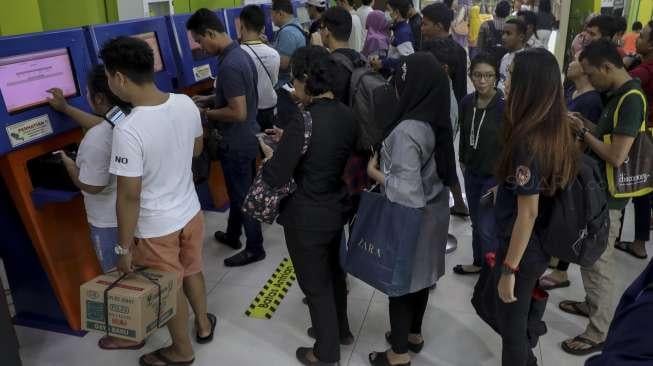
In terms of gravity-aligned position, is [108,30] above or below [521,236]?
above

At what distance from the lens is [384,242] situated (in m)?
2.03

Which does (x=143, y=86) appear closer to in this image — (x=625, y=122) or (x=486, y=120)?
(x=486, y=120)

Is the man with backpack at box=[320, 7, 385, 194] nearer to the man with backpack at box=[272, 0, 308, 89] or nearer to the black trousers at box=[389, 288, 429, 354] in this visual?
the black trousers at box=[389, 288, 429, 354]

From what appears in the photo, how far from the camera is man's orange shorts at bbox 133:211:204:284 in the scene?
211 centimetres

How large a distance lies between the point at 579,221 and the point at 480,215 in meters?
0.45

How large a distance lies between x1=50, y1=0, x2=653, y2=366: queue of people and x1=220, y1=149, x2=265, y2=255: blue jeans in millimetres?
464

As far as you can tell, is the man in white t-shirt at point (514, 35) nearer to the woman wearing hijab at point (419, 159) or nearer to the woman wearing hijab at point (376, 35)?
the woman wearing hijab at point (376, 35)

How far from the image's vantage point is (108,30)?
8.71 feet

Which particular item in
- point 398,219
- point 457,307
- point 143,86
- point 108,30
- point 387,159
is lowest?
point 457,307

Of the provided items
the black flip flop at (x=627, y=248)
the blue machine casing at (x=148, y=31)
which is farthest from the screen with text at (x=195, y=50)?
the black flip flop at (x=627, y=248)

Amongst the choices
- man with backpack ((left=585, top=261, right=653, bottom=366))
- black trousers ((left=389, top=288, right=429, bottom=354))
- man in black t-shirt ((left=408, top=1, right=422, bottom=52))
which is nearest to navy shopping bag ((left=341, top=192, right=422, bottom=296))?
black trousers ((left=389, top=288, right=429, bottom=354))

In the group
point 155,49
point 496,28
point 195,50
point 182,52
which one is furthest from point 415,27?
point 155,49

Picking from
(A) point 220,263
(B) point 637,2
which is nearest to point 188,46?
Result: (A) point 220,263

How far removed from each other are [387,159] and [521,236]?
1.83ft
